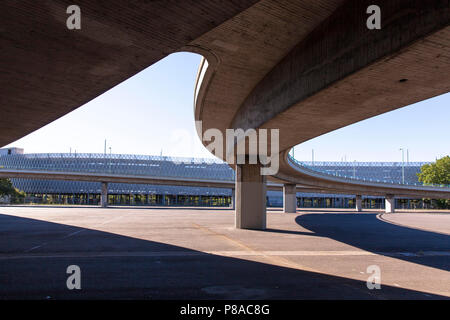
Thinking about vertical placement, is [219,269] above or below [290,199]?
above

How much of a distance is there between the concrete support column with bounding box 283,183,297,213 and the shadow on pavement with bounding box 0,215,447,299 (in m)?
44.8

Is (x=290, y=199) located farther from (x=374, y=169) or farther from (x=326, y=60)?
(x=374, y=169)

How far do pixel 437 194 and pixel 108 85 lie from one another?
74.3 m

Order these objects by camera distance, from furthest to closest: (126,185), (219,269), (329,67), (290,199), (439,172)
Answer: (439,172) → (126,185) → (290,199) → (219,269) → (329,67)

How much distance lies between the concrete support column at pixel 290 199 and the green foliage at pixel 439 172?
68954 mm

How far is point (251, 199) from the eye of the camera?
23.9 meters

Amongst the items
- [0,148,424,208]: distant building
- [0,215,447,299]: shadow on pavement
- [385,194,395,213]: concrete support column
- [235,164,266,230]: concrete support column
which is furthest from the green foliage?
[0,215,447,299]: shadow on pavement

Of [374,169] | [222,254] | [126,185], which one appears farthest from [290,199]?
[374,169]

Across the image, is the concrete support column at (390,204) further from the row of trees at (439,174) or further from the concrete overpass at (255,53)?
the concrete overpass at (255,53)

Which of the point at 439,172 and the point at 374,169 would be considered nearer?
the point at 439,172

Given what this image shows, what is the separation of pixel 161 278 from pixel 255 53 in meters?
6.96

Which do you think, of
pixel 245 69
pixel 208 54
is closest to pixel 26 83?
pixel 208 54

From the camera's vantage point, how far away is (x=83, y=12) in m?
5.57
